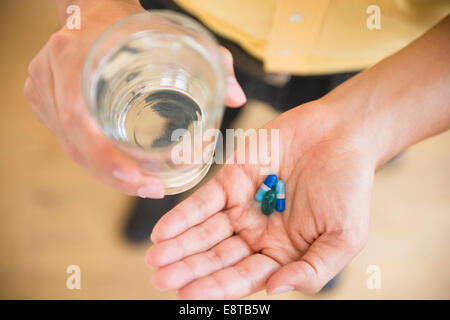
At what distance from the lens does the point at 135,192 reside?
866mm

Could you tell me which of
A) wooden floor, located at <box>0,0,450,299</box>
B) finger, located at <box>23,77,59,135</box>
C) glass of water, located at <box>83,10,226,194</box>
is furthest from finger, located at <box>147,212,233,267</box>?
wooden floor, located at <box>0,0,450,299</box>

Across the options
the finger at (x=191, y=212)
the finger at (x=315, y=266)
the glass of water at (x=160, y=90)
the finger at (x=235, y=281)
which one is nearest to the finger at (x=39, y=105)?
the glass of water at (x=160, y=90)

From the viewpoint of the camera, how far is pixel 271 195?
3.31 feet

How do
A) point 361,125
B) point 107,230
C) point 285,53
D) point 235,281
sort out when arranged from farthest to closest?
point 107,230
point 285,53
point 361,125
point 235,281

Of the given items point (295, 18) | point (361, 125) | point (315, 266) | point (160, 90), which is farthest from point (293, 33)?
point (315, 266)

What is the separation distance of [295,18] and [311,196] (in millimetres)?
498

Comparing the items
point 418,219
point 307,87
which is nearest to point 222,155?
point 307,87

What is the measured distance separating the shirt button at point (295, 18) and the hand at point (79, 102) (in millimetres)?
291

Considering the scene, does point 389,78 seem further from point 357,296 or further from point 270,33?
point 357,296

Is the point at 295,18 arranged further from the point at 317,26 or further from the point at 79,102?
the point at 79,102

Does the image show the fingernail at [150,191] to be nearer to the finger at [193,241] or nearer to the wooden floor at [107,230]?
the finger at [193,241]

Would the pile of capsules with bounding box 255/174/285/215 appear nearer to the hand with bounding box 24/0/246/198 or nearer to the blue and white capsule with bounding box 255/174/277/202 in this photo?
the blue and white capsule with bounding box 255/174/277/202

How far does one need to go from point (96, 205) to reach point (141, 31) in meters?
0.99

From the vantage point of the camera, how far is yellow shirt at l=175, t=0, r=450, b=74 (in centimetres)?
111
